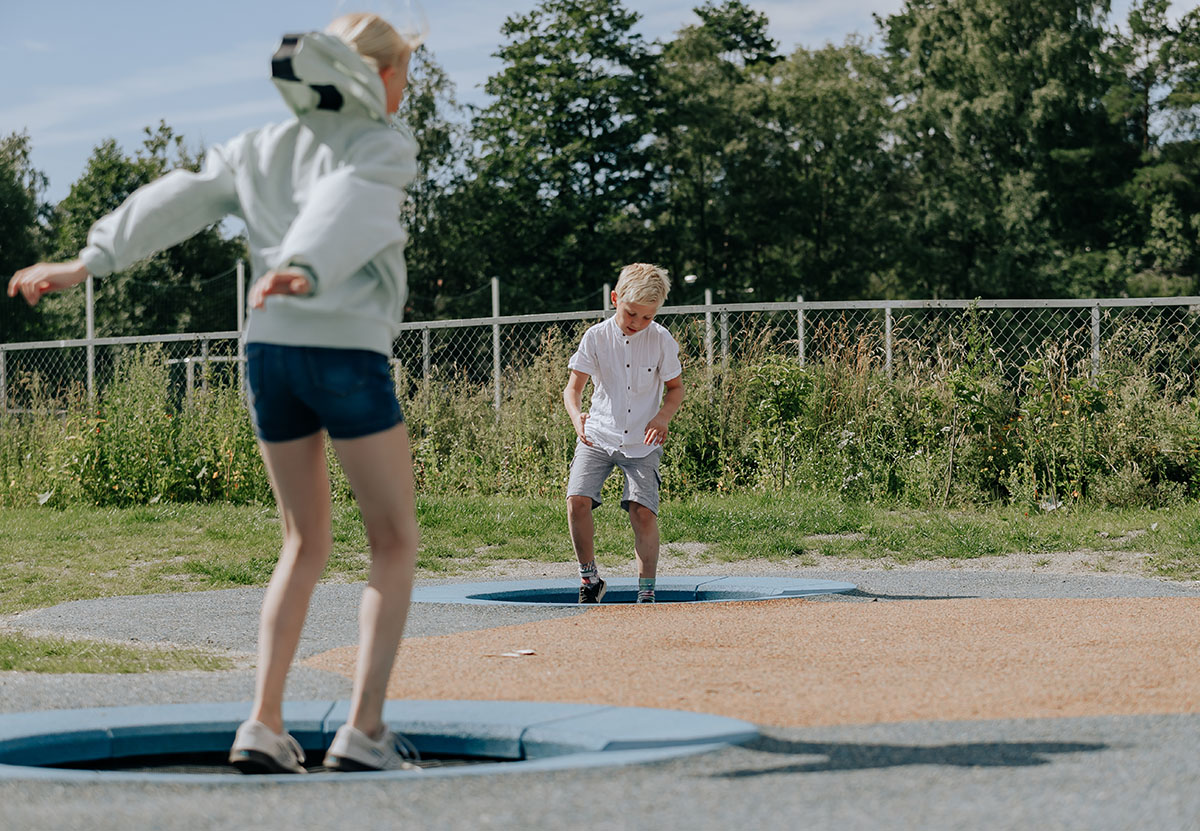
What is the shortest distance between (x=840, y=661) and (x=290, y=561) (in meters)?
2.23

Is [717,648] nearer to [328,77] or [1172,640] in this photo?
[1172,640]

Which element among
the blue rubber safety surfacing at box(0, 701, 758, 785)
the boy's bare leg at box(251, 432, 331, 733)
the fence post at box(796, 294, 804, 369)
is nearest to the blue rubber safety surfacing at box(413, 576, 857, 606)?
the blue rubber safety surfacing at box(0, 701, 758, 785)

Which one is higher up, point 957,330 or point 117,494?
point 957,330

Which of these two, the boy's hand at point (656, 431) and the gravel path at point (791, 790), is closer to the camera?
the gravel path at point (791, 790)

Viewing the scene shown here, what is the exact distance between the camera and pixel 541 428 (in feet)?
40.7

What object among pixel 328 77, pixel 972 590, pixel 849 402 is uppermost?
pixel 328 77

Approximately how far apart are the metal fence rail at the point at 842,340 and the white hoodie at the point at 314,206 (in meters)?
8.90

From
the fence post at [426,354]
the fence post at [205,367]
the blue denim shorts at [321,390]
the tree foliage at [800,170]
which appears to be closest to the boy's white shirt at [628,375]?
the blue denim shorts at [321,390]

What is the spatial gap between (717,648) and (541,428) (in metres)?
7.53

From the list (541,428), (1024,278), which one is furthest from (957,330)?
(1024,278)

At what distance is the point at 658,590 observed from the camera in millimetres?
7152

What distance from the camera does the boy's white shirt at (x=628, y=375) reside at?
666 centimetres

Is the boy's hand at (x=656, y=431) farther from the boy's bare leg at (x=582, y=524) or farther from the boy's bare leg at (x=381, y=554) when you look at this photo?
the boy's bare leg at (x=381, y=554)

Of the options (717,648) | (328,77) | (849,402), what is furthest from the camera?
(849,402)
